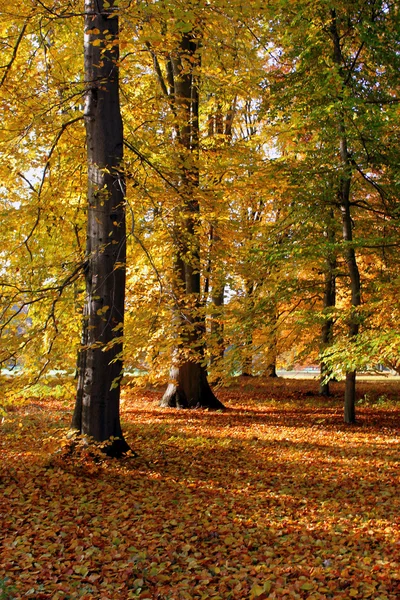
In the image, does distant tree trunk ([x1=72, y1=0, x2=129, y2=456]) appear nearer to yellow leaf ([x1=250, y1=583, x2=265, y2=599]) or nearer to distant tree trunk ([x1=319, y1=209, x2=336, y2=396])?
yellow leaf ([x1=250, y1=583, x2=265, y2=599])

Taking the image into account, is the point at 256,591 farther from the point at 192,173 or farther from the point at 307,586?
the point at 192,173

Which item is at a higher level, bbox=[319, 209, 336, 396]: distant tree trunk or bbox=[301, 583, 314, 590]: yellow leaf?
bbox=[319, 209, 336, 396]: distant tree trunk

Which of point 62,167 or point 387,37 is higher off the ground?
point 387,37

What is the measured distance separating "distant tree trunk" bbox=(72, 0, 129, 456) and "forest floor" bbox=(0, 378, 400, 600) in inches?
25.5

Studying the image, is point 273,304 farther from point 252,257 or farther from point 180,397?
point 180,397

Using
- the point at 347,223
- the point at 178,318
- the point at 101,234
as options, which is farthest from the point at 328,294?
the point at 101,234

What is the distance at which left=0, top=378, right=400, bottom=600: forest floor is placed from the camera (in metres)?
4.19

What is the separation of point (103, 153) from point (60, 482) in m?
4.40

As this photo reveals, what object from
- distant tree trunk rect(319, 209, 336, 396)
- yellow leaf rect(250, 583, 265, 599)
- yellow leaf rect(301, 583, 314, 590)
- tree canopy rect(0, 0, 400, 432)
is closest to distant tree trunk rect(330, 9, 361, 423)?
tree canopy rect(0, 0, 400, 432)

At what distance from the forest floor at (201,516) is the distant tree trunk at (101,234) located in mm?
648

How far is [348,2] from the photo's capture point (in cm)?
955

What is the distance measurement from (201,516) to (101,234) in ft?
12.7

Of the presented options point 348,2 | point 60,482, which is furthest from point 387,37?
point 60,482

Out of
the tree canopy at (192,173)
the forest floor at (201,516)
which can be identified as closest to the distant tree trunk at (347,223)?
the tree canopy at (192,173)
